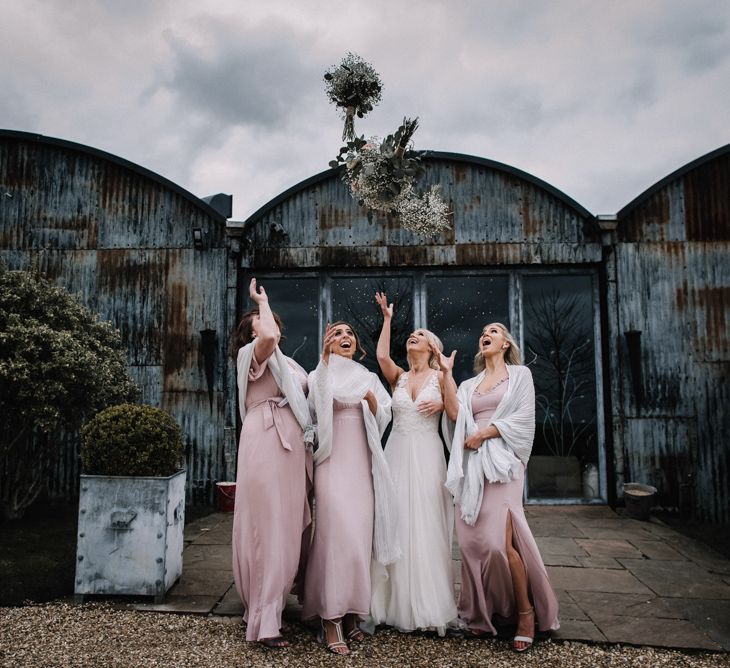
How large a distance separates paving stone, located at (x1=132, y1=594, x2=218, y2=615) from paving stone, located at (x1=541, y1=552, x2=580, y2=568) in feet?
9.12

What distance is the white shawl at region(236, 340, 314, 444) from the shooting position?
3287mm

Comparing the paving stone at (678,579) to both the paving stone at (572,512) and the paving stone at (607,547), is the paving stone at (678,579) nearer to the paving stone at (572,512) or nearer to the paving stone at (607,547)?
the paving stone at (607,547)

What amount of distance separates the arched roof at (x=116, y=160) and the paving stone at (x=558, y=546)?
5.44 meters

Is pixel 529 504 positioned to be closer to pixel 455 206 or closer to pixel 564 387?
pixel 564 387

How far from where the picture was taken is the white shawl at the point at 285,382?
10.8ft

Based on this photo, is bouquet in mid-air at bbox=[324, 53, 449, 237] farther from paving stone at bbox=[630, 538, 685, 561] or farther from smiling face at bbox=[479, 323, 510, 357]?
paving stone at bbox=[630, 538, 685, 561]

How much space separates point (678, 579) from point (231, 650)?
136 inches

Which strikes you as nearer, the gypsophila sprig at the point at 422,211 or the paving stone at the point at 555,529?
the gypsophila sprig at the point at 422,211

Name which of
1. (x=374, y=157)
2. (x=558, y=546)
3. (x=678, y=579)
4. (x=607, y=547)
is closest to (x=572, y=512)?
(x=607, y=547)

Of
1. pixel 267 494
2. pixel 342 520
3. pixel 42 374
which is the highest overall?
pixel 42 374

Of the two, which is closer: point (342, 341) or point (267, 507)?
point (267, 507)

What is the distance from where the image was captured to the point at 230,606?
3.61 m

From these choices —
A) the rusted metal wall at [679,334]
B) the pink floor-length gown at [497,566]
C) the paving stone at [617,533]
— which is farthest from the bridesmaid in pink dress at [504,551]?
the rusted metal wall at [679,334]

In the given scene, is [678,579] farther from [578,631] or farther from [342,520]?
[342,520]
